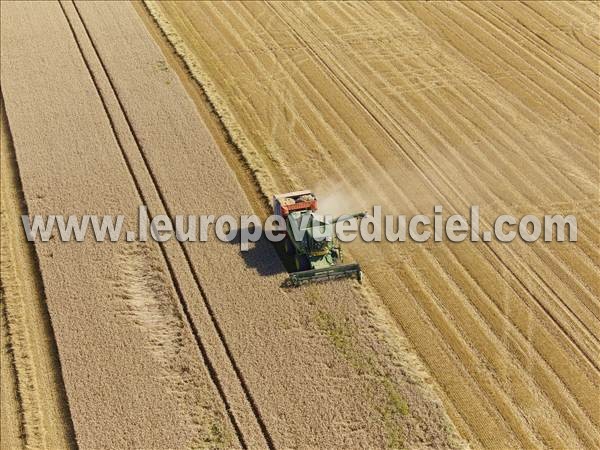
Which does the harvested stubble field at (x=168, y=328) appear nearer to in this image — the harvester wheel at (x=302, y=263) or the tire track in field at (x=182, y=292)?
the tire track in field at (x=182, y=292)

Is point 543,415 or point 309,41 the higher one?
point 309,41

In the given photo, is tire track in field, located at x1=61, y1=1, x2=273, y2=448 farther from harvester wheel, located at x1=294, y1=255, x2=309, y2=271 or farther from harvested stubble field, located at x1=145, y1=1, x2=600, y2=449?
harvested stubble field, located at x1=145, y1=1, x2=600, y2=449

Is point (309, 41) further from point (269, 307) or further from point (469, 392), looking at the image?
point (469, 392)

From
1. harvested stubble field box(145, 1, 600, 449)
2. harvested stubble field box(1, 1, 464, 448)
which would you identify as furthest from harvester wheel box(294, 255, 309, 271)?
harvested stubble field box(145, 1, 600, 449)

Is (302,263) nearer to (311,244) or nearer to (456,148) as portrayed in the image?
(311,244)

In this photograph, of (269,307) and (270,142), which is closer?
(269,307)

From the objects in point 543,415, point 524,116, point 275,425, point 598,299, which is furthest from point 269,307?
point 524,116

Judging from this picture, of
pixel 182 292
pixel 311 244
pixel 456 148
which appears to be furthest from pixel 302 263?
pixel 456 148
